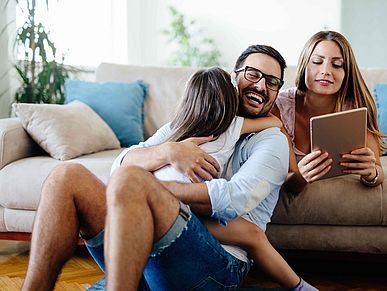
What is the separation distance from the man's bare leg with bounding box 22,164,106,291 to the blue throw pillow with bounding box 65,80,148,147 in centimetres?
142

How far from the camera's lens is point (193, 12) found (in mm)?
5691

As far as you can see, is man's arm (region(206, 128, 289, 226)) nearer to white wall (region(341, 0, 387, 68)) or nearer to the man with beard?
the man with beard

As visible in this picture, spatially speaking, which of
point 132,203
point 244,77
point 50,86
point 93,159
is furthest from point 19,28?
Result: point 132,203

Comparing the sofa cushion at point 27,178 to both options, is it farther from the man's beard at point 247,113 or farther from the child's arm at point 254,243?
the child's arm at point 254,243

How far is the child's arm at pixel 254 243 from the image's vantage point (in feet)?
5.89

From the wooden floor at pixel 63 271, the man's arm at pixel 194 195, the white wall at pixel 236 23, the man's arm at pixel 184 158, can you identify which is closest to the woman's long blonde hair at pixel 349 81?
the man's arm at pixel 184 158

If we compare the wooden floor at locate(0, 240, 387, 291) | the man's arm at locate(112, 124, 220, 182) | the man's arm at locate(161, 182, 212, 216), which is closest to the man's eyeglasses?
→ the man's arm at locate(112, 124, 220, 182)

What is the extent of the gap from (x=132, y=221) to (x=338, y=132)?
0.78 metres

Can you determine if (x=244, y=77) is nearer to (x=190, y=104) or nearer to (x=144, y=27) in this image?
(x=190, y=104)

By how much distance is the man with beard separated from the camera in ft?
5.04

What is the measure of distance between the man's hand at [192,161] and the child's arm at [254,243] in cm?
13

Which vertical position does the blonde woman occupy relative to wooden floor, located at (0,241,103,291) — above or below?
above

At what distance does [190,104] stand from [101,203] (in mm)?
403

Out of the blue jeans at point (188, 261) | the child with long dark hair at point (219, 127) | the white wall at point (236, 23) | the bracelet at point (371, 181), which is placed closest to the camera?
the blue jeans at point (188, 261)
